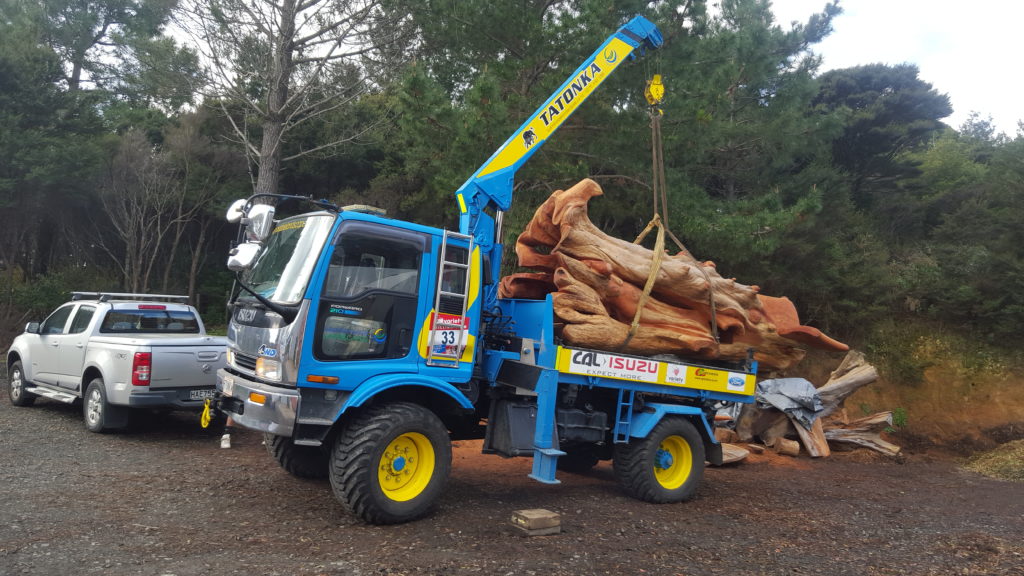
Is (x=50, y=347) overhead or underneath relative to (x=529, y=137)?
underneath

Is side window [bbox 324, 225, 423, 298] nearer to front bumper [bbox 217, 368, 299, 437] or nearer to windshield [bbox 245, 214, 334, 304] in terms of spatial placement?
windshield [bbox 245, 214, 334, 304]

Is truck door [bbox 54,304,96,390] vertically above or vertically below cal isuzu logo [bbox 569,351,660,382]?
below

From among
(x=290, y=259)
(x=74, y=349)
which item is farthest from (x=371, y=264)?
(x=74, y=349)

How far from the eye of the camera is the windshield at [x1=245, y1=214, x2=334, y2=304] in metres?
5.48

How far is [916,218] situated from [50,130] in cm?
2531

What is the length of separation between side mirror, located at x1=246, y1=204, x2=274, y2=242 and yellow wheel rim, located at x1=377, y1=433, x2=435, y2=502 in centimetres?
186

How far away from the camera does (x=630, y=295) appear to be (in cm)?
714

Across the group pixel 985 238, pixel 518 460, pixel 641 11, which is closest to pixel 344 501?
pixel 518 460

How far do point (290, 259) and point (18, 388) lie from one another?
7.65 meters

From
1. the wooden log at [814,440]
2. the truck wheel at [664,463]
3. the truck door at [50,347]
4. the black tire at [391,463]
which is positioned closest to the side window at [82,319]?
the truck door at [50,347]

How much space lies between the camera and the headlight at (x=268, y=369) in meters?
5.34

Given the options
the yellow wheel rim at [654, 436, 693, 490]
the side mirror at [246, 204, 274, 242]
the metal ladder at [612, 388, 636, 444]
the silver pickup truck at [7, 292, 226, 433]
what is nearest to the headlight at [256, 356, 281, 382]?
the side mirror at [246, 204, 274, 242]

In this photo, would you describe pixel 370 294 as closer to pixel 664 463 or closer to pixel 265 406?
pixel 265 406

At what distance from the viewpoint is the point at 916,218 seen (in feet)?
72.8
